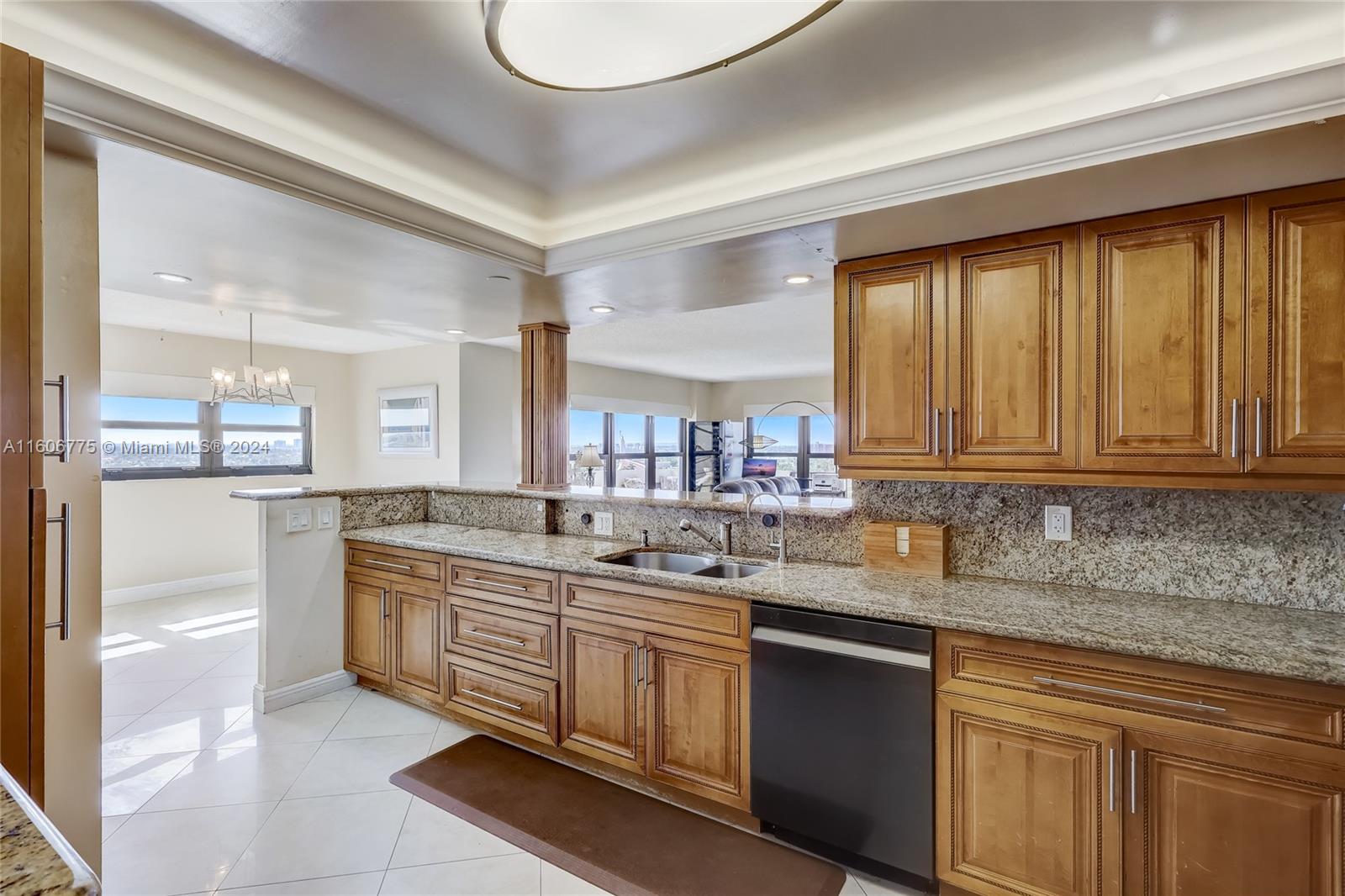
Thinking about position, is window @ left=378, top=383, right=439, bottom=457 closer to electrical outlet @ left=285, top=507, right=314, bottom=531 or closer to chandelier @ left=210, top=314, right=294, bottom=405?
chandelier @ left=210, top=314, right=294, bottom=405

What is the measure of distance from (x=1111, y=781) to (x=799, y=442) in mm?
8730

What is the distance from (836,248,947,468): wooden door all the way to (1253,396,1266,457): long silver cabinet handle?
33.2 inches

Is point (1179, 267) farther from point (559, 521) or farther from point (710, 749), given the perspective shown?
point (559, 521)

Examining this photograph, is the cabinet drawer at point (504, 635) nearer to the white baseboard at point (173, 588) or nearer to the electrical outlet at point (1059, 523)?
the electrical outlet at point (1059, 523)

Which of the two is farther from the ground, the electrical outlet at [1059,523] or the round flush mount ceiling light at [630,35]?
the round flush mount ceiling light at [630,35]

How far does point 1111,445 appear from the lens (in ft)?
6.52

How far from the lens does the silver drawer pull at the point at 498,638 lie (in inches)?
110

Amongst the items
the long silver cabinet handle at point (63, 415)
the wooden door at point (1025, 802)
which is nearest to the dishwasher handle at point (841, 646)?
the wooden door at point (1025, 802)

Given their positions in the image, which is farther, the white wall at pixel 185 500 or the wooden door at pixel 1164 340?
the white wall at pixel 185 500

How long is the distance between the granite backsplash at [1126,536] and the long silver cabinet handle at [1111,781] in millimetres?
735

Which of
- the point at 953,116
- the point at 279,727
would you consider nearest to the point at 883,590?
the point at 953,116

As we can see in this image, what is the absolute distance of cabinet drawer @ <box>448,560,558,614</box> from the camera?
107 inches

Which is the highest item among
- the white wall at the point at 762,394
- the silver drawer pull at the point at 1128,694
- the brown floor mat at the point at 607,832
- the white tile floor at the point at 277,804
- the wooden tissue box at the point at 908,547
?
the white wall at the point at 762,394

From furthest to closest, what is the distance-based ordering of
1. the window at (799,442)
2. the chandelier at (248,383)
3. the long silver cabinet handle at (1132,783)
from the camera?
1. the window at (799,442)
2. the chandelier at (248,383)
3. the long silver cabinet handle at (1132,783)
